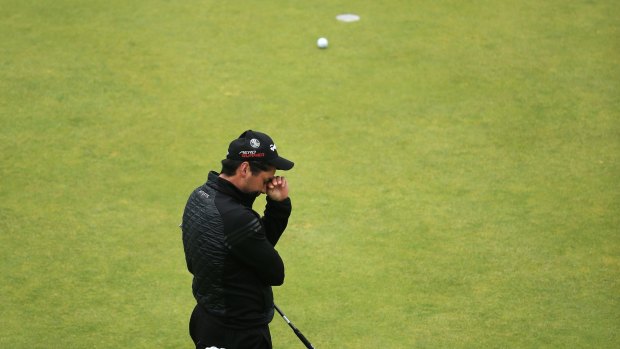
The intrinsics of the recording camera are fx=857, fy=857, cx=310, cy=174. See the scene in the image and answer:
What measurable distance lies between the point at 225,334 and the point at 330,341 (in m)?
1.64

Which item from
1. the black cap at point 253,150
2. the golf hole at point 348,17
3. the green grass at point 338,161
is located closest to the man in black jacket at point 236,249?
the black cap at point 253,150

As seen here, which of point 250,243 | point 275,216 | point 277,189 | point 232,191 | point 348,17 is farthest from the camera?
point 348,17

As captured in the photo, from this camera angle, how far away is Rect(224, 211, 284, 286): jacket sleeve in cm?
450

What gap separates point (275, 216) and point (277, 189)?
0.19 m

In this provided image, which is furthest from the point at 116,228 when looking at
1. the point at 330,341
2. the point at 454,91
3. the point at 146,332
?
the point at 454,91

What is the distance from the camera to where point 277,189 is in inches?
189

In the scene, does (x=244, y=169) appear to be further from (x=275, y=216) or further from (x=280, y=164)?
(x=275, y=216)

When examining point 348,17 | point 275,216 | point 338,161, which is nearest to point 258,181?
point 275,216

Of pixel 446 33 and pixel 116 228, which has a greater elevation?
pixel 446 33

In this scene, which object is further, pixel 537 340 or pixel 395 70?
pixel 395 70

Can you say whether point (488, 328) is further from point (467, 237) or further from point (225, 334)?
point (225, 334)

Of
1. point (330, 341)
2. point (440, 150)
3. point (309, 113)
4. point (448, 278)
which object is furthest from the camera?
point (309, 113)

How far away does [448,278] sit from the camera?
22.6ft

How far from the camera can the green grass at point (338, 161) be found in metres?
6.53
